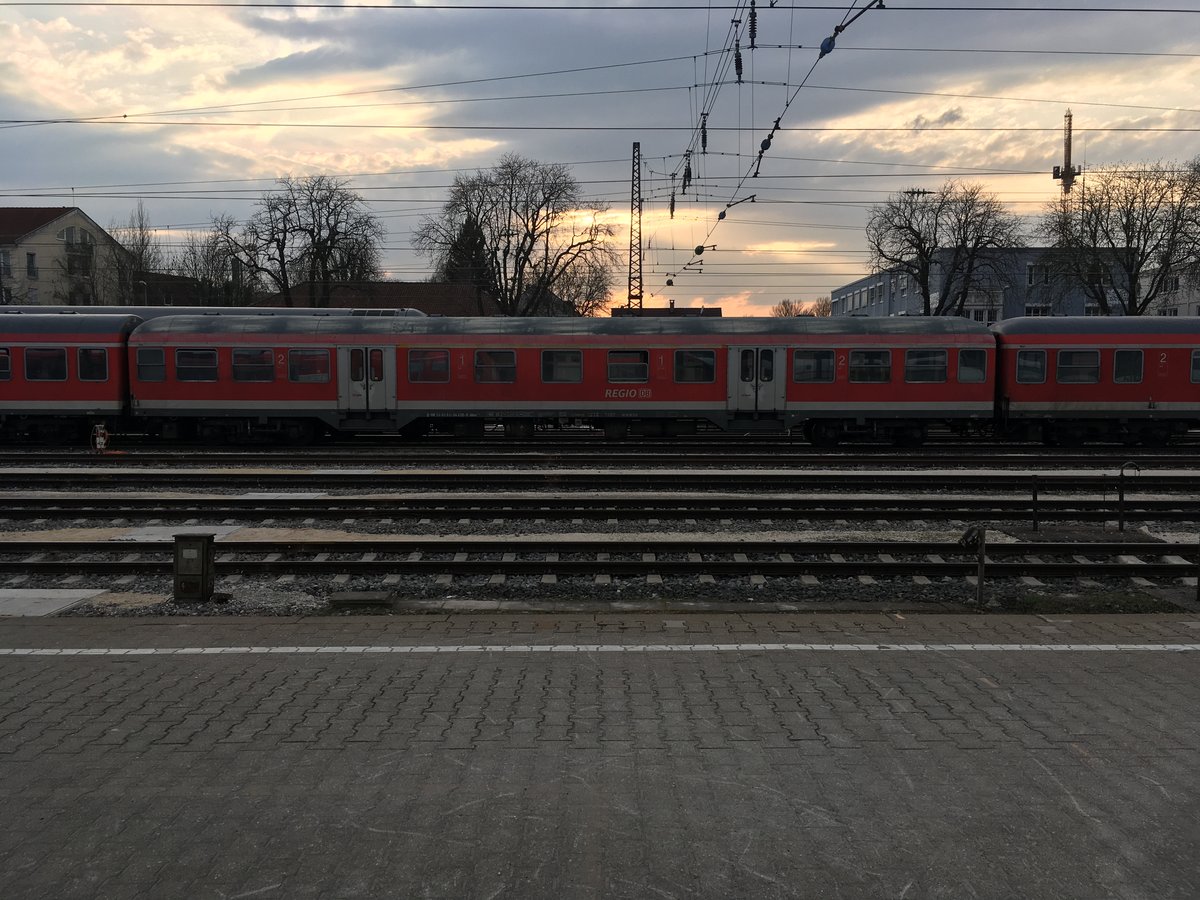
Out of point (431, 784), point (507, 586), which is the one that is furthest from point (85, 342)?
point (431, 784)

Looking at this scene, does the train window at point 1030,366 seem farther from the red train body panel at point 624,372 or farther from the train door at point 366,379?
the train door at point 366,379

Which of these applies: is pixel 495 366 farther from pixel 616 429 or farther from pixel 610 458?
pixel 610 458

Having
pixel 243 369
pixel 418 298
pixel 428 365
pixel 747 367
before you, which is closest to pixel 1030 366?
pixel 747 367

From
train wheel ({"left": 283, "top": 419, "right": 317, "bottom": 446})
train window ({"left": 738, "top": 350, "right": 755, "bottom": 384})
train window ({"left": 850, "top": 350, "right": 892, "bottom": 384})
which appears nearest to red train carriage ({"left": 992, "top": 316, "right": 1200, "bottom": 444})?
train window ({"left": 850, "top": 350, "right": 892, "bottom": 384})

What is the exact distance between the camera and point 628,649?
695cm

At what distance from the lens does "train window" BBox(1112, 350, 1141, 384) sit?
854 inches

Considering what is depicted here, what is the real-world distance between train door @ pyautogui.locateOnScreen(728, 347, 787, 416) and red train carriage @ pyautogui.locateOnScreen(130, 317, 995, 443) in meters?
0.03

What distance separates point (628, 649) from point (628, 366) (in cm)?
1521

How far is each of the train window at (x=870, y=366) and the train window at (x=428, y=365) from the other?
10076 millimetres

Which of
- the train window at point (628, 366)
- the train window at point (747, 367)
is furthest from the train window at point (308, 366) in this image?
the train window at point (747, 367)

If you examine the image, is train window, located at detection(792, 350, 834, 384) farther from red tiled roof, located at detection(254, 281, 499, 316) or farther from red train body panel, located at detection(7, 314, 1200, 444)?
red tiled roof, located at detection(254, 281, 499, 316)

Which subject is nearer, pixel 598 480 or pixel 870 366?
pixel 598 480

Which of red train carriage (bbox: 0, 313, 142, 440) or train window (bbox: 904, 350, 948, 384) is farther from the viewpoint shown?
red train carriage (bbox: 0, 313, 142, 440)

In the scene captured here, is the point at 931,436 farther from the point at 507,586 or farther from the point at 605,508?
the point at 507,586
